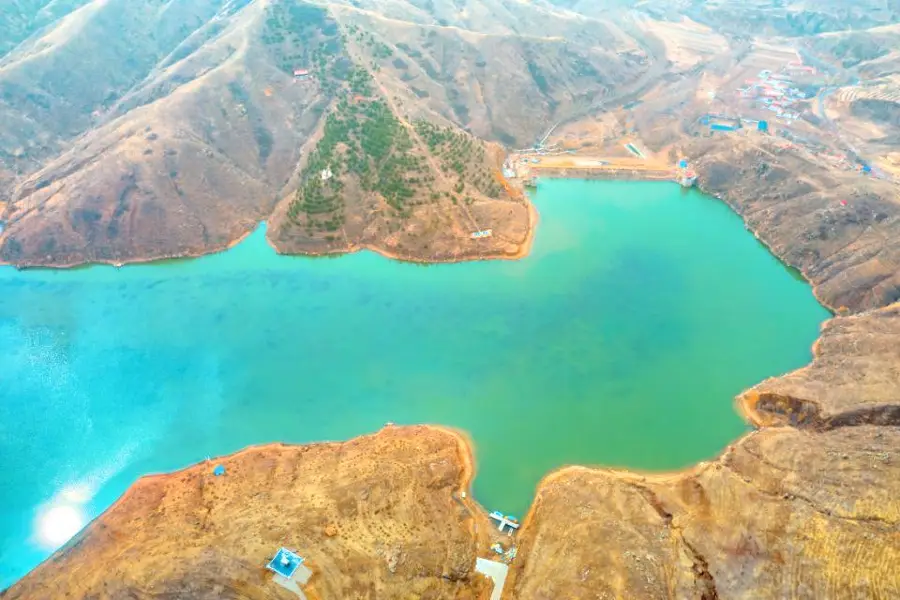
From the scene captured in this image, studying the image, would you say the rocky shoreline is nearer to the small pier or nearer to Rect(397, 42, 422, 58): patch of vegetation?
the small pier

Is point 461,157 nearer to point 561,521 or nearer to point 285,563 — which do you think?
point 561,521

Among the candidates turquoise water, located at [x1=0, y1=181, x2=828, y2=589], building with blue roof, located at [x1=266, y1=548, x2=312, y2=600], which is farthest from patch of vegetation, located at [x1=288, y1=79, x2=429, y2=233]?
building with blue roof, located at [x1=266, y1=548, x2=312, y2=600]

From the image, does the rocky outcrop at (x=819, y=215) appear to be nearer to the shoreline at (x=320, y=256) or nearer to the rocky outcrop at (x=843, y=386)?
the rocky outcrop at (x=843, y=386)

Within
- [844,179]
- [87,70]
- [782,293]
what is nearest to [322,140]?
[87,70]

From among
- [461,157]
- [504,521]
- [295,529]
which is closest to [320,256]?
[461,157]

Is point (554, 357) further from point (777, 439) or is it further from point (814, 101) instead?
point (814, 101)
